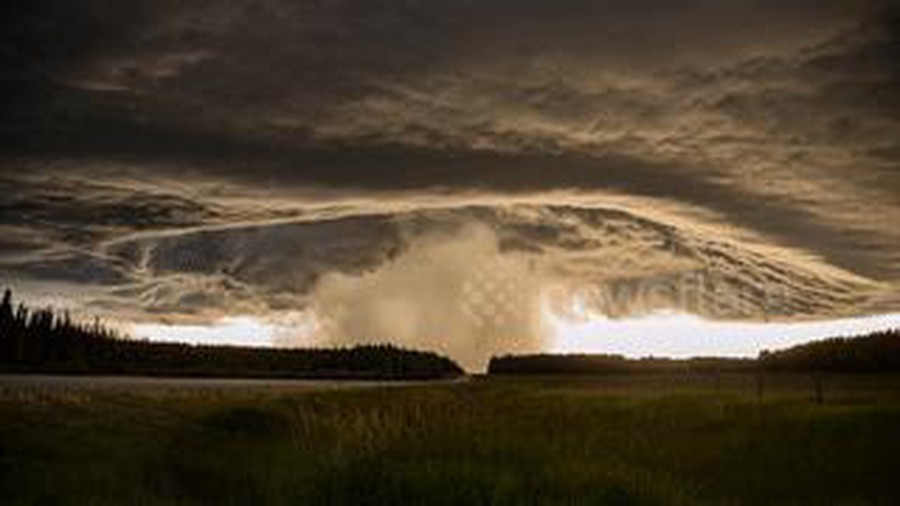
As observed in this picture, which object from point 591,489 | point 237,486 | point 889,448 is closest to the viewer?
point 591,489

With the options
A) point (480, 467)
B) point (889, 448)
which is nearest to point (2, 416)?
point (480, 467)

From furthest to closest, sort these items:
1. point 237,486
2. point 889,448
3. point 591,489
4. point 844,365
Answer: point 844,365 < point 889,448 < point 237,486 < point 591,489

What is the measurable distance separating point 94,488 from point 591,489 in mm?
9136

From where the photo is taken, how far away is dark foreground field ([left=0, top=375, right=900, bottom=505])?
1975cm

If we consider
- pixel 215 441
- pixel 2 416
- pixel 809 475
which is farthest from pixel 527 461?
pixel 2 416

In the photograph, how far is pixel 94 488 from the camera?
20.5 metres

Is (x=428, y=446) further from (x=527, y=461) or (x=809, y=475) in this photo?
(x=809, y=475)

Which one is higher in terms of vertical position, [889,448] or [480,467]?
[889,448]

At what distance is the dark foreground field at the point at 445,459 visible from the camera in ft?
64.8

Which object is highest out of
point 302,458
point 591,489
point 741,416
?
point 741,416

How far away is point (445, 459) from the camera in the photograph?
70.8ft

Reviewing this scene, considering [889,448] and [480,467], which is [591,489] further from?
[889,448]

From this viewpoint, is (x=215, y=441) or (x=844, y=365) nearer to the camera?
(x=215, y=441)

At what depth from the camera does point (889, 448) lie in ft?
103
